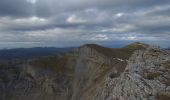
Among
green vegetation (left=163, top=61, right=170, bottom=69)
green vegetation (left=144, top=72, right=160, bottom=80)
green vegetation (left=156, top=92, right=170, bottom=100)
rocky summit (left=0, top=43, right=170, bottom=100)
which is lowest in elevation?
rocky summit (left=0, top=43, right=170, bottom=100)

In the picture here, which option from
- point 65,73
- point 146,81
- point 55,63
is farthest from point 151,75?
point 55,63

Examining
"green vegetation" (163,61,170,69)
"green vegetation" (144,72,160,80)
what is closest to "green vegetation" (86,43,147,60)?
"green vegetation" (163,61,170,69)

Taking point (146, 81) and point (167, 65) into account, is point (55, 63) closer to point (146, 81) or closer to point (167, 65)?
point (167, 65)

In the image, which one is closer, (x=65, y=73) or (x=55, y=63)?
(x=65, y=73)

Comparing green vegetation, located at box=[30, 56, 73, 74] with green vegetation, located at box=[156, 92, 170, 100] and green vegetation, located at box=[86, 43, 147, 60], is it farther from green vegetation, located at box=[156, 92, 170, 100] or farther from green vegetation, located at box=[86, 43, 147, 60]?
green vegetation, located at box=[156, 92, 170, 100]

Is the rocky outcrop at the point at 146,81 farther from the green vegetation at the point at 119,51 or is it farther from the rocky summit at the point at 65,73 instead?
the green vegetation at the point at 119,51

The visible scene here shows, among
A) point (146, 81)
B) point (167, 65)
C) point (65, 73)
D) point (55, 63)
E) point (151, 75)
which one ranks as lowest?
point (65, 73)

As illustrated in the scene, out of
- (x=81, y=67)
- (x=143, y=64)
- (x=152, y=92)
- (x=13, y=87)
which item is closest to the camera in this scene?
(x=152, y=92)

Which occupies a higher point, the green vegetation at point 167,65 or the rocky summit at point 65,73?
the green vegetation at point 167,65

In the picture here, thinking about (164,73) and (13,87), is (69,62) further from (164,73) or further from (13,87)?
(164,73)

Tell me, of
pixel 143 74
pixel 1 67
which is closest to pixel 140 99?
pixel 143 74

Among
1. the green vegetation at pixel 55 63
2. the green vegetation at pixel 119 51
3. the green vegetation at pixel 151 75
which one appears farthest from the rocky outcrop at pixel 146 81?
the green vegetation at pixel 55 63
